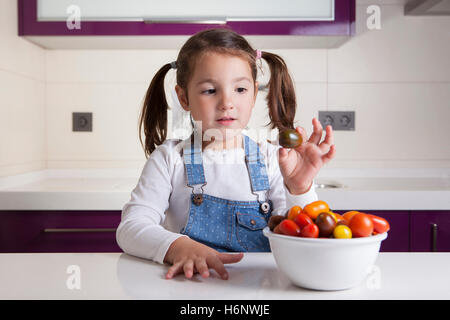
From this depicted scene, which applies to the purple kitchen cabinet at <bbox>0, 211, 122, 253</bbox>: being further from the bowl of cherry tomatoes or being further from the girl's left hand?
the bowl of cherry tomatoes

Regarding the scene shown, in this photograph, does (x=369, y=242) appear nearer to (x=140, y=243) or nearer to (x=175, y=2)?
(x=140, y=243)

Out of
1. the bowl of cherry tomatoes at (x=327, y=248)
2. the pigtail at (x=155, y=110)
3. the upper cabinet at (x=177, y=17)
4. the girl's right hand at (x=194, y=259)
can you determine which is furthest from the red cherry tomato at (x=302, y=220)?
the upper cabinet at (x=177, y=17)

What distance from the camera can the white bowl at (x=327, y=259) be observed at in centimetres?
59

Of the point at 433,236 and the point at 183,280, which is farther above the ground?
the point at 183,280

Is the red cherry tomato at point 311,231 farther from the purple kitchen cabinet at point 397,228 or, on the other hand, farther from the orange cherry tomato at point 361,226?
the purple kitchen cabinet at point 397,228

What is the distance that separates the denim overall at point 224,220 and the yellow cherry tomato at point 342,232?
519mm

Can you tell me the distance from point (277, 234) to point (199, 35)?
71 cm

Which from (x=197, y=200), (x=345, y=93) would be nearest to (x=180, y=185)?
(x=197, y=200)

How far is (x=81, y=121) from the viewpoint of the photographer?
2.12 m

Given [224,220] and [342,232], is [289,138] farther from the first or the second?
[224,220]

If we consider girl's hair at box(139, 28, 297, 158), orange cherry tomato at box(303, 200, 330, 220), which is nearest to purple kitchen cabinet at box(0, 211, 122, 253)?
girl's hair at box(139, 28, 297, 158)

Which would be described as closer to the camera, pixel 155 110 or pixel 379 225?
pixel 379 225

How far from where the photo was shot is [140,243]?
0.85 metres

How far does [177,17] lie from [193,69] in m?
0.71
